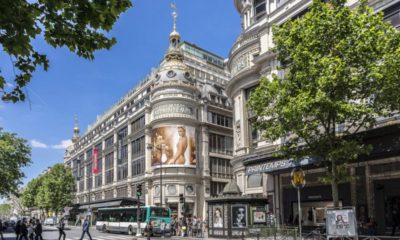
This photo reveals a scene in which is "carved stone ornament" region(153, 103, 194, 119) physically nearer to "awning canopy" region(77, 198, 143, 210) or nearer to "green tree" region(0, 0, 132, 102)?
"awning canopy" region(77, 198, 143, 210)

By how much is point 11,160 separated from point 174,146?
21.5 meters

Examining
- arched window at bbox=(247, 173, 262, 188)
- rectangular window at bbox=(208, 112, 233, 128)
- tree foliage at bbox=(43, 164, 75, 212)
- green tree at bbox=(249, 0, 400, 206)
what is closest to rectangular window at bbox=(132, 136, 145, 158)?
rectangular window at bbox=(208, 112, 233, 128)

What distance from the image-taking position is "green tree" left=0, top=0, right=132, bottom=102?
668 centimetres

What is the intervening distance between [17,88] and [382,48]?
672 inches

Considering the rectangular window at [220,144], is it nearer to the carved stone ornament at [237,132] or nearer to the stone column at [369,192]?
the carved stone ornament at [237,132]

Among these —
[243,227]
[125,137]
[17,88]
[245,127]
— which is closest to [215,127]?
[125,137]

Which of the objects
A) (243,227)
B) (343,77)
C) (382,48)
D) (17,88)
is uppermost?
(382,48)

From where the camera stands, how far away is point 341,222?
57.3ft

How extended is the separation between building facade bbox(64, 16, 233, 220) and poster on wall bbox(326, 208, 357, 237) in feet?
118

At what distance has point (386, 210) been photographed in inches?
1035

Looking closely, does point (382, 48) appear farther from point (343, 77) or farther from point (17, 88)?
point (17, 88)

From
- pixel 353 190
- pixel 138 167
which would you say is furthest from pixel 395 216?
pixel 138 167

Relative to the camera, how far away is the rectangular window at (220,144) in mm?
67394

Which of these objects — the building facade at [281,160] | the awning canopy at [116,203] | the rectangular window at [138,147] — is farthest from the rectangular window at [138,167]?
the building facade at [281,160]
